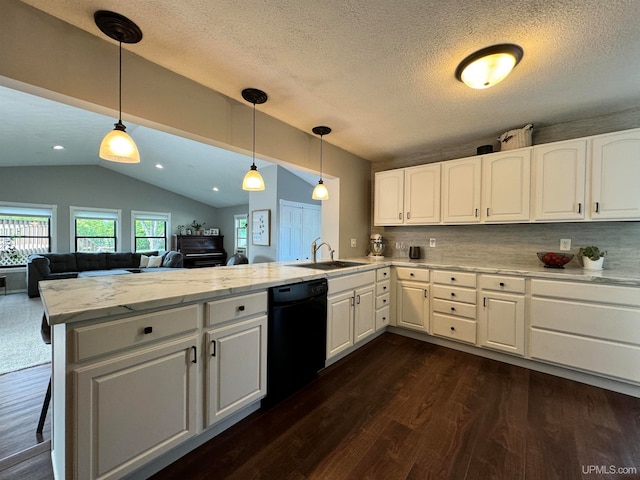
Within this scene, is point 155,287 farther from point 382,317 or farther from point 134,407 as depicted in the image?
point 382,317

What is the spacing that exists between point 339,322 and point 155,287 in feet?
5.14

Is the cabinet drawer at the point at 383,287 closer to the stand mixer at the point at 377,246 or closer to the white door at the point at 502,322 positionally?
the stand mixer at the point at 377,246

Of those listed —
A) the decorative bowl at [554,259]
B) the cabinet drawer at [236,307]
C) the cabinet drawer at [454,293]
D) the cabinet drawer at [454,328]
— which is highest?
the decorative bowl at [554,259]

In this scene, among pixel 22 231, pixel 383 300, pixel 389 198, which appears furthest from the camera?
pixel 22 231

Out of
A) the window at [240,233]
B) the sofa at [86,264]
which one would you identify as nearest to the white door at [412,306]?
the sofa at [86,264]

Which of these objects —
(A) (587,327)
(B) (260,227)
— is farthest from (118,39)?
(B) (260,227)

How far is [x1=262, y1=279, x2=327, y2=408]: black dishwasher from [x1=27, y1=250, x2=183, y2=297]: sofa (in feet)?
19.5

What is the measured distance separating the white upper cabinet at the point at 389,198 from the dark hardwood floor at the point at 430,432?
1934 millimetres

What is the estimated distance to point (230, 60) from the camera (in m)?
1.75

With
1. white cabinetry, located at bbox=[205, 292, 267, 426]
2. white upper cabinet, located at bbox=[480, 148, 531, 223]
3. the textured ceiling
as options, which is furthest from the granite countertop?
the textured ceiling

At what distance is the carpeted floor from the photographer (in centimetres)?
260

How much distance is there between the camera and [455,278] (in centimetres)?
280

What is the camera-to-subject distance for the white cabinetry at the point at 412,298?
9.93 ft

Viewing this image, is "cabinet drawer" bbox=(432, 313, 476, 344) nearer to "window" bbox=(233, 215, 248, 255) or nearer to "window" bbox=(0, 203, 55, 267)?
"window" bbox=(233, 215, 248, 255)
